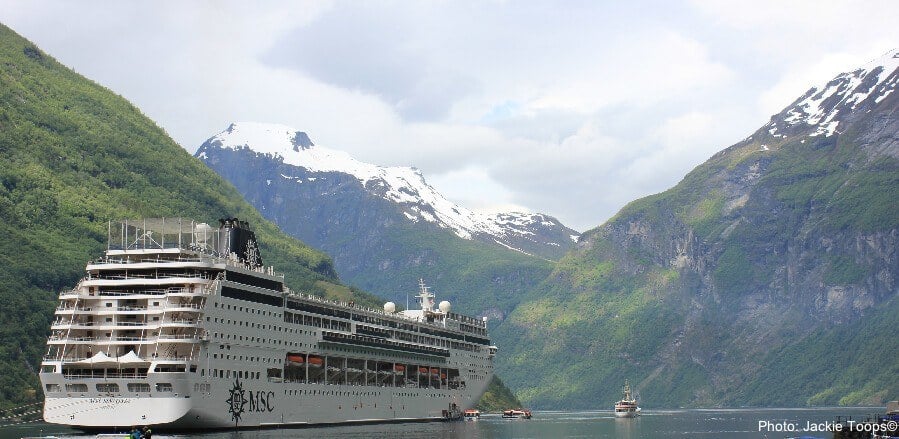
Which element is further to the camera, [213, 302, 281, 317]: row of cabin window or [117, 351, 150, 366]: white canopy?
[213, 302, 281, 317]: row of cabin window

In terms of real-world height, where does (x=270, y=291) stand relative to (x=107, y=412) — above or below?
above

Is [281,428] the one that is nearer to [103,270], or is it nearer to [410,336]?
[103,270]

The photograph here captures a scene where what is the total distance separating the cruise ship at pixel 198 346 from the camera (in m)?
106

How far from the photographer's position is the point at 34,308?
184375 mm

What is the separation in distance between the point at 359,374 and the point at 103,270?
35.9m

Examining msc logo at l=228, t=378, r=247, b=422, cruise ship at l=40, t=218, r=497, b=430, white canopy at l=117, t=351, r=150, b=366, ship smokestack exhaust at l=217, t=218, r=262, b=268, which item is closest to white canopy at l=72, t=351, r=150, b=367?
white canopy at l=117, t=351, r=150, b=366

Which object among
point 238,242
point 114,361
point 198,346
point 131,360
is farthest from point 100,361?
point 238,242

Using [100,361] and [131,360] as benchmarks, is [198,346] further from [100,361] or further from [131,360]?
[100,361]

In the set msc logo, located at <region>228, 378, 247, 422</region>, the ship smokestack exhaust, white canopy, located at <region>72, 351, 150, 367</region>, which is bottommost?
msc logo, located at <region>228, 378, 247, 422</region>

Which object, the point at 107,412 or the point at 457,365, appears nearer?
the point at 107,412

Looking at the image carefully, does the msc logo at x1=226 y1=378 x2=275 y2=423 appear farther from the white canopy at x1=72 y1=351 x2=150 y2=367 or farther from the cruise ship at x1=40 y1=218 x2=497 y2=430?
the white canopy at x1=72 y1=351 x2=150 y2=367

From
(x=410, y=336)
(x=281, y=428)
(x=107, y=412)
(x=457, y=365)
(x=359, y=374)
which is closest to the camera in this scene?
(x=107, y=412)

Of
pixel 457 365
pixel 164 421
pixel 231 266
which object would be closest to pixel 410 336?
pixel 457 365

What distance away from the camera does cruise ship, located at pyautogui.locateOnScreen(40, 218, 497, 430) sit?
10625 cm
